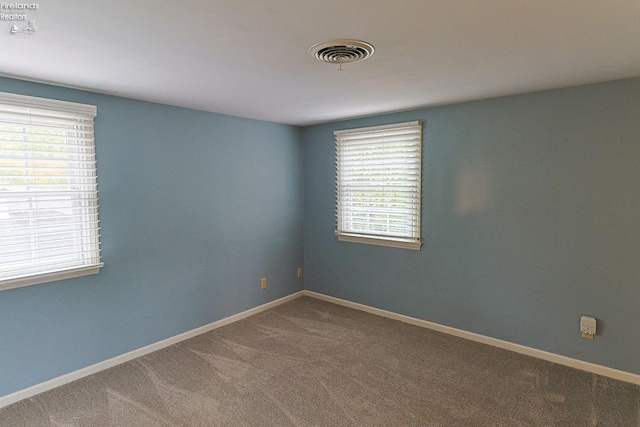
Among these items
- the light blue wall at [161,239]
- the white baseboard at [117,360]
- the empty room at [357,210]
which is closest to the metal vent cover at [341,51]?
the empty room at [357,210]

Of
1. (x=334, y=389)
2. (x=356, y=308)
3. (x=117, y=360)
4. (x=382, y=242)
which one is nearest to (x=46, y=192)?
(x=117, y=360)

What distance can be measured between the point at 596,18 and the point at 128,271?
358cm

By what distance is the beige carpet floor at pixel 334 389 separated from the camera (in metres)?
2.27

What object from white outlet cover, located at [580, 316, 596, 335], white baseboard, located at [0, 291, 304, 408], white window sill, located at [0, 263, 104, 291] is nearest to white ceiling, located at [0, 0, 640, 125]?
white window sill, located at [0, 263, 104, 291]

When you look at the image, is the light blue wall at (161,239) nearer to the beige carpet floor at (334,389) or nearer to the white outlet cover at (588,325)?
the beige carpet floor at (334,389)

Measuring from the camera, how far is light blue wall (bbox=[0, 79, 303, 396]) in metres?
2.60

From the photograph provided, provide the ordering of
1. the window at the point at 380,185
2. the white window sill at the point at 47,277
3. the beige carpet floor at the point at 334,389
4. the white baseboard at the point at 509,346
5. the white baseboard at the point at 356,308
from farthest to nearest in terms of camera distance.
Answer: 1. the window at the point at 380,185
2. the white baseboard at the point at 509,346
3. the white baseboard at the point at 356,308
4. the white window sill at the point at 47,277
5. the beige carpet floor at the point at 334,389

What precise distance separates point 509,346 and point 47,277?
3863 millimetres

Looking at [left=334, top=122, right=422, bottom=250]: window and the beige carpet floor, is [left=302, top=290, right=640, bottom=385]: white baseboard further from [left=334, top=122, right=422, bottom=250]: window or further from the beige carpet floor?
[left=334, top=122, right=422, bottom=250]: window

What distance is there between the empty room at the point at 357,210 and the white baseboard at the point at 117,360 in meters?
0.02

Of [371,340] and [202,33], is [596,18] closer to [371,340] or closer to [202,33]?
[202,33]

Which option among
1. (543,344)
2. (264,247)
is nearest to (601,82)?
(543,344)

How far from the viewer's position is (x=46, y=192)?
2.56 m

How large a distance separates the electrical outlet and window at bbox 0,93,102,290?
397 cm
